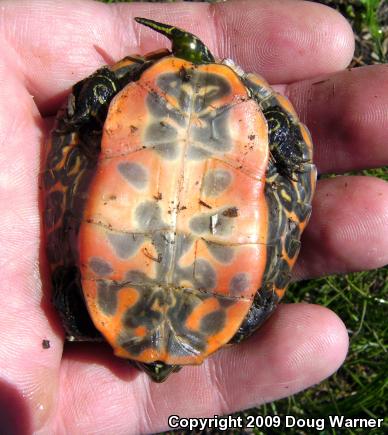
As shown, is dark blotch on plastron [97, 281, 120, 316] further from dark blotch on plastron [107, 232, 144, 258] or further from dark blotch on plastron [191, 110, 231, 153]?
dark blotch on plastron [191, 110, 231, 153]

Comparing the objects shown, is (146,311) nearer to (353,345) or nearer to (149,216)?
(149,216)

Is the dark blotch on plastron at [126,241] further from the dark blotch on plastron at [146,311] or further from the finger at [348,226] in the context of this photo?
the finger at [348,226]

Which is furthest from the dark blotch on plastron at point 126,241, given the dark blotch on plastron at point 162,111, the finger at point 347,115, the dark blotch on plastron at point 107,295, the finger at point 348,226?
the finger at point 347,115

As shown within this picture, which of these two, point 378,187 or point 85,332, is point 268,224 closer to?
point 378,187

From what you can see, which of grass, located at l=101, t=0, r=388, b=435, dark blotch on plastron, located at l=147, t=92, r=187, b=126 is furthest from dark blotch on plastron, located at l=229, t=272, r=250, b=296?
grass, located at l=101, t=0, r=388, b=435

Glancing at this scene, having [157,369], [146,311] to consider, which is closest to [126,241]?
[146,311]

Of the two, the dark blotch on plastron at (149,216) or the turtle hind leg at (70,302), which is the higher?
the dark blotch on plastron at (149,216)

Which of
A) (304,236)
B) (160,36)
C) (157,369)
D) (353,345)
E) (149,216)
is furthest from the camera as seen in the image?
(353,345)
